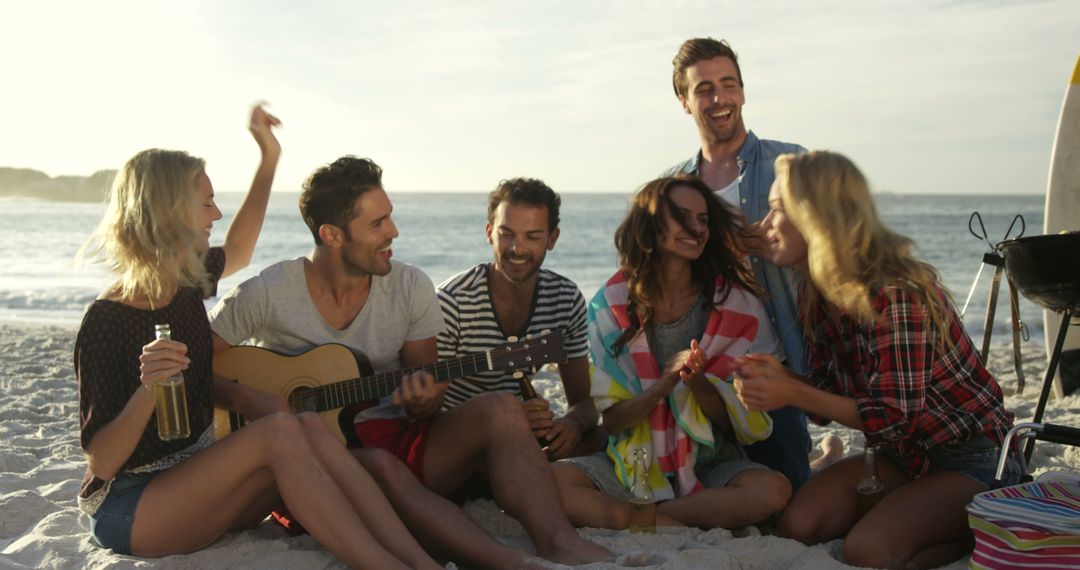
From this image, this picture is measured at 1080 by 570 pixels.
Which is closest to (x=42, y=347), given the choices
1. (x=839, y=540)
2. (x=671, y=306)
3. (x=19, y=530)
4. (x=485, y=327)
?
(x=19, y=530)

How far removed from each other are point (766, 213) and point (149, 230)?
261 centimetres

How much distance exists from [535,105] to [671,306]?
67.4 feet

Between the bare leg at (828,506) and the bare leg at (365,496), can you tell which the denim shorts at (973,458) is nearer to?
the bare leg at (828,506)

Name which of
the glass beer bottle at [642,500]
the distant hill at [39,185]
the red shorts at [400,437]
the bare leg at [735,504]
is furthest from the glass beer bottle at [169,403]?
the distant hill at [39,185]

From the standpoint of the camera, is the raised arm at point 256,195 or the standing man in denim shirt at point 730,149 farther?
the standing man in denim shirt at point 730,149

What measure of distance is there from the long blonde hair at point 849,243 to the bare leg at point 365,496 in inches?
60.6

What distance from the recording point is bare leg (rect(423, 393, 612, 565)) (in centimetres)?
319

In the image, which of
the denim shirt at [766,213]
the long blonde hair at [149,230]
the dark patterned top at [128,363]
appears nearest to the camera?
the dark patterned top at [128,363]

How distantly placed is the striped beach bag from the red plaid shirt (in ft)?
1.43

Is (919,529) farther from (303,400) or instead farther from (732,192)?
(303,400)

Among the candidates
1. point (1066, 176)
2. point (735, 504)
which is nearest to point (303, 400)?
point (735, 504)

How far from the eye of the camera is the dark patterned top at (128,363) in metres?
2.95

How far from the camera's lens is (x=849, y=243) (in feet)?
10.7

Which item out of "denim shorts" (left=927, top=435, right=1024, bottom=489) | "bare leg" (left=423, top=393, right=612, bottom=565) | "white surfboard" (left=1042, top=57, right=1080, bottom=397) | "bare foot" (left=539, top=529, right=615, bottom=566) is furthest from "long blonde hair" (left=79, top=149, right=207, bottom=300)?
"white surfboard" (left=1042, top=57, right=1080, bottom=397)
